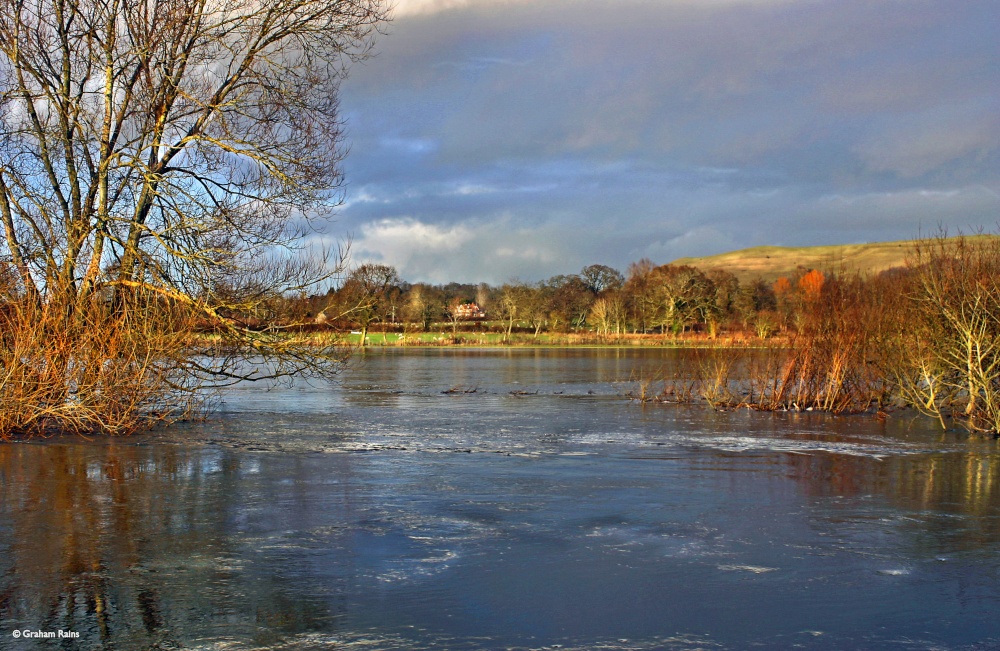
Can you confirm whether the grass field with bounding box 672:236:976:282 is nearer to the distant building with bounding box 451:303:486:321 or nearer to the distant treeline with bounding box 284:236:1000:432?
the distant building with bounding box 451:303:486:321

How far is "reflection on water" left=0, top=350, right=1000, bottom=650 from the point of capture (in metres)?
5.86

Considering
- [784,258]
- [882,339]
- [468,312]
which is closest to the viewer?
[882,339]

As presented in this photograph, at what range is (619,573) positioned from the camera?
23.3ft

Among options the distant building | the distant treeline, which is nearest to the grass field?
the distant building

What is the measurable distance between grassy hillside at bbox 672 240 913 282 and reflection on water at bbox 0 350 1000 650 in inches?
5153

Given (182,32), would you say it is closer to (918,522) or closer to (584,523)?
(584,523)

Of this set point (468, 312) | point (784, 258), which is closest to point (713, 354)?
point (468, 312)

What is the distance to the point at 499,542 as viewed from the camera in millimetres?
8070

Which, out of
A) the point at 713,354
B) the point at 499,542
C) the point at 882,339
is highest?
the point at 882,339

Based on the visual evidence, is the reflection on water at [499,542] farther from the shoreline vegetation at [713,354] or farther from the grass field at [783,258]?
the grass field at [783,258]

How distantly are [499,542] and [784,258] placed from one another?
171 meters

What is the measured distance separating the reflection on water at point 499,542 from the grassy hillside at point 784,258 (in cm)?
13088

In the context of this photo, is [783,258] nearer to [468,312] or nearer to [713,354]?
[468,312]

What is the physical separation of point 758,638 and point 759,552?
85.7 inches
